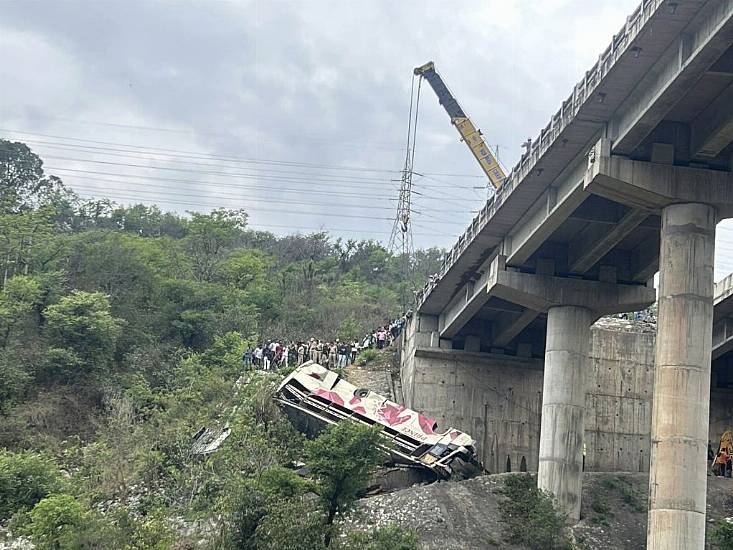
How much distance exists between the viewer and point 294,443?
40781 millimetres

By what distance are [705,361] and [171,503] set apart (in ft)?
62.6

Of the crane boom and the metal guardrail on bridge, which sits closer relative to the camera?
the metal guardrail on bridge

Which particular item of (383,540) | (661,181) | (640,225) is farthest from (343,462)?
(640,225)

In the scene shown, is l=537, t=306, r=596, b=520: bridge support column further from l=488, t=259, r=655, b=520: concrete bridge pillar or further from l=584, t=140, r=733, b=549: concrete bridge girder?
l=584, t=140, r=733, b=549: concrete bridge girder

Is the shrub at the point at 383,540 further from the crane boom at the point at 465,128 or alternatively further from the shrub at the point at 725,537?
the crane boom at the point at 465,128

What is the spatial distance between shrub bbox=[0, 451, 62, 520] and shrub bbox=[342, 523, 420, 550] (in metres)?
12.8

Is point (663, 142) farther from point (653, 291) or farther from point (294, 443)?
point (294, 443)

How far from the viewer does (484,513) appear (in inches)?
1475

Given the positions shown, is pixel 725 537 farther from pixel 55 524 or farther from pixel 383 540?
pixel 55 524

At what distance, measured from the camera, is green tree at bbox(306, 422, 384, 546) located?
31.0m

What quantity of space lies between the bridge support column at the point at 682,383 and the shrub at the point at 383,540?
21.7 feet

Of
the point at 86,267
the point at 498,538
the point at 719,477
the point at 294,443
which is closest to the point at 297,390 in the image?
the point at 294,443

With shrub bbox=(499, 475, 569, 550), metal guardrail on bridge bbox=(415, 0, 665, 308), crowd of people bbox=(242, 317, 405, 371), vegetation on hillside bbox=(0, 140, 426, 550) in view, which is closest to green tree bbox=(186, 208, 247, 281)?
vegetation on hillside bbox=(0, 140, 426, 550)

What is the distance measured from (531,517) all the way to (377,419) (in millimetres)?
8775
